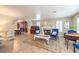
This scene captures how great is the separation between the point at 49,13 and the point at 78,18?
0.50 meters

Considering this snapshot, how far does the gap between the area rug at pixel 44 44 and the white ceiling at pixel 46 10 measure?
41 centimetres

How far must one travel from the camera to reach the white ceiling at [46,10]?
1.63m

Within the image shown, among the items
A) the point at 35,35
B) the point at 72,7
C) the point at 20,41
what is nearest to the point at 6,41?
the point at 20,41

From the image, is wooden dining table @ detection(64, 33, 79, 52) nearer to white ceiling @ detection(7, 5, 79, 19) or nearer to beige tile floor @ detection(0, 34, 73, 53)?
beige tile floor @ detection(0, 34, 73, 53)

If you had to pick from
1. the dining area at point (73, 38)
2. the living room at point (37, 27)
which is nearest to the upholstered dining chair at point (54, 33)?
the living room at point (37, 27)

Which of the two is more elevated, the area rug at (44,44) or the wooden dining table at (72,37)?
the wooden dining table at (72,37)

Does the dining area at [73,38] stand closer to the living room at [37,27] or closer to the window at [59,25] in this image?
the living room at [37,27]

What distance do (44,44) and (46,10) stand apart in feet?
1.91

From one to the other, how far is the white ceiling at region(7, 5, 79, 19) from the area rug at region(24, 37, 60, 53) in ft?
1.34

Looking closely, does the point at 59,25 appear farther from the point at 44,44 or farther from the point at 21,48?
the point at 21,48

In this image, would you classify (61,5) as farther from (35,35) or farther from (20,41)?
(20,41)

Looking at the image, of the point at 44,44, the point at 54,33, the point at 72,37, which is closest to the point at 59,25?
the point at 54,33

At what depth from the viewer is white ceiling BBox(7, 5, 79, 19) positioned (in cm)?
163
